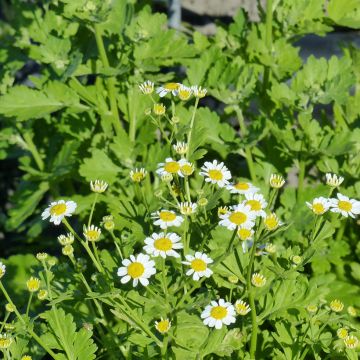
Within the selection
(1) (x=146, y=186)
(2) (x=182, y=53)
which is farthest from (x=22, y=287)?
(2) (x=182, y=53)

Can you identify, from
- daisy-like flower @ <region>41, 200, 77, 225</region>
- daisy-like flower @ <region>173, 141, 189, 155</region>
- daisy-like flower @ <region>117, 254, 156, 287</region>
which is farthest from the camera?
daisy-like flower @ <region>173, 141, 189, 155</region>

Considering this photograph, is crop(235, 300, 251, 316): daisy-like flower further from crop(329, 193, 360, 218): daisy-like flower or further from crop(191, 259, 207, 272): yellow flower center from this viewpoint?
crop(329, 193, 360, 218): daisy-like flower

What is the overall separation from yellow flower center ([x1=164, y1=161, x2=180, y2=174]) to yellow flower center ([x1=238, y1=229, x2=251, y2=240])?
269mm

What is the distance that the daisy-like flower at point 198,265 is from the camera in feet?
5.84

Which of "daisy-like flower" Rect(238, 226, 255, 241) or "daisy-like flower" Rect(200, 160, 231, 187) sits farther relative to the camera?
"daisy-like flower" Rect(200, 160, 231, 187)

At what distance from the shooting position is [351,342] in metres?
1.88

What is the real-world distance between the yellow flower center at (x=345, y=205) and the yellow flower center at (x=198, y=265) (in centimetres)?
43

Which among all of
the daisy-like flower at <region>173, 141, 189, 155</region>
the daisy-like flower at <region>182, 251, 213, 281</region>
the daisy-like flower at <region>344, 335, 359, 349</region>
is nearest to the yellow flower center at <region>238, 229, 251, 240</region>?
the daisy-like flower at <region>182, 251, 213, 281</region>

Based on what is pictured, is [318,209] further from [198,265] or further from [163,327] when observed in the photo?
[163,327]

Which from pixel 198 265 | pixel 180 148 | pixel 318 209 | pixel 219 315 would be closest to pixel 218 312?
pixel 219 315

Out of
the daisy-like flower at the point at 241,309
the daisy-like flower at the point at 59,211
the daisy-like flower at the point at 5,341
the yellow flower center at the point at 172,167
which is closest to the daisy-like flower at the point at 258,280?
the daisy-like flower at the point at 241,309

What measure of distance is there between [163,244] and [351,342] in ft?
1.98

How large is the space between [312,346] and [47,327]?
83cm

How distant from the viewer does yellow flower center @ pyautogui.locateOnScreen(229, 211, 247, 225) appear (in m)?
1.77
